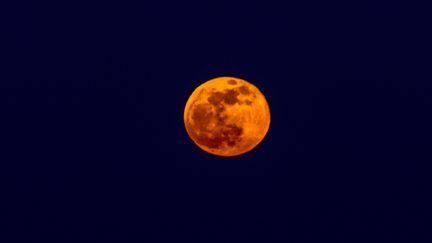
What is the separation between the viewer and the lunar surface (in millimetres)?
9180

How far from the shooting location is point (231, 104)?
9.20 meters

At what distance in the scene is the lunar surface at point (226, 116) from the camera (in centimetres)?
918

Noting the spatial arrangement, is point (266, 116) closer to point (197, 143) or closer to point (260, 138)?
point (260, 138)

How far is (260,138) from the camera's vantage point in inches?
383

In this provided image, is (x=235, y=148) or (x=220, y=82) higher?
(x=220, y=82)

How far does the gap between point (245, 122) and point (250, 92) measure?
66 cm

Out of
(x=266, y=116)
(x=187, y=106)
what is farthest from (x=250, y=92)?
(x=187, y=106)

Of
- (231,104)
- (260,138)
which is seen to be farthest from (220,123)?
(260,138)

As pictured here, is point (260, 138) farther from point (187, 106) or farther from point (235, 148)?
point (187, 106)

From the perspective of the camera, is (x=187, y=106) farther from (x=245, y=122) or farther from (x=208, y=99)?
(x=245, y=122)

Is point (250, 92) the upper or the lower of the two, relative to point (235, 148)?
upper

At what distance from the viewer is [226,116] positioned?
30.0 feet

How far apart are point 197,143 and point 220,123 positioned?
0.77 m

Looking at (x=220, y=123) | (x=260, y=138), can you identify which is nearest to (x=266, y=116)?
(x=260, y=138)
